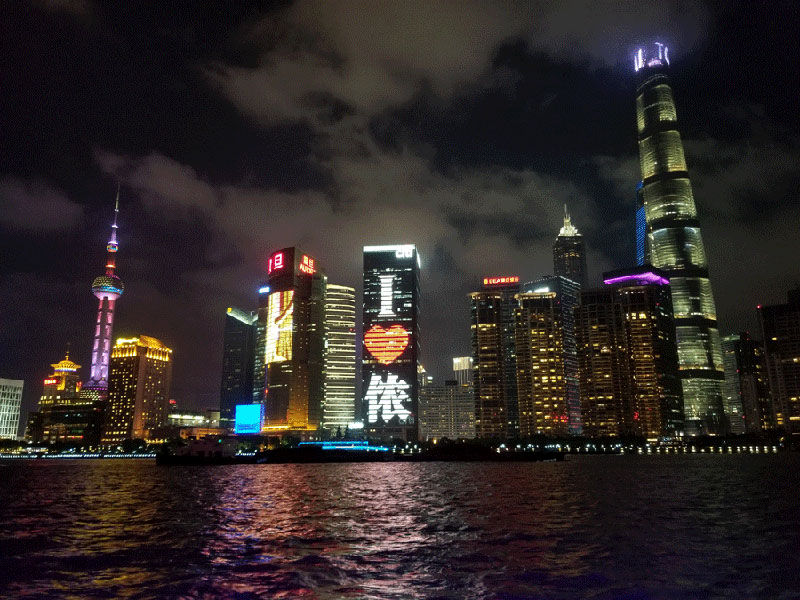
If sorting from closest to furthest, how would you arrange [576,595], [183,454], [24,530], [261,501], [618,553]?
[576,595] < [618,553] < [24,530] < [261,501] < [183,454]

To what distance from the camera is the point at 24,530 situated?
41.8m

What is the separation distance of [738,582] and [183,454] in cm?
18552

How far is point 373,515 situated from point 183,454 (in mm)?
156600

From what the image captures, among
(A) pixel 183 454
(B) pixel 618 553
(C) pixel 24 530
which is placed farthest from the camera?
(A) pixel 183 454

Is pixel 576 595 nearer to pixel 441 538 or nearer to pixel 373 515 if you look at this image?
pixel 441 538

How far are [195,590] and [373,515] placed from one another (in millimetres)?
26477

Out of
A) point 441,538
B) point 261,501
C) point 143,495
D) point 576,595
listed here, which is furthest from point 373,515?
point 143,495

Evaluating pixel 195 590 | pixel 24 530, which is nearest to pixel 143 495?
pixel 24 530

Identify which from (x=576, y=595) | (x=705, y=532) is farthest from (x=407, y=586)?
(x=705, y=532)

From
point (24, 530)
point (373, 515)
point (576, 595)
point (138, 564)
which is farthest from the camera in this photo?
point (373, 515)

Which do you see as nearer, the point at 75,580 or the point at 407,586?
the point at 407,586

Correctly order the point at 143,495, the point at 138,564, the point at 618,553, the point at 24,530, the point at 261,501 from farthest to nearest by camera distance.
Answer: the point at 143,495, the point at 261,501, the point at 24,530, the point at 618,553, the point at 138,564

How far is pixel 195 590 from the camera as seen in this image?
23.6 metres

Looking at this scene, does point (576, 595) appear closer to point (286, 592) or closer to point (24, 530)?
point (286, 592)
